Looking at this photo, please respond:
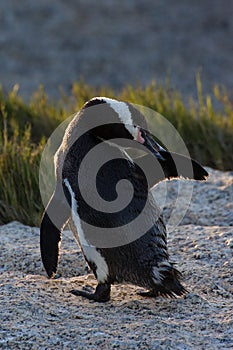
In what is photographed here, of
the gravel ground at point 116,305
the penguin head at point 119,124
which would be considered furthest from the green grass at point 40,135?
the penguin head at point 119,124

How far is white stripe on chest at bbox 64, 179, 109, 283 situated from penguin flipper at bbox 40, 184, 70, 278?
2.5 inches

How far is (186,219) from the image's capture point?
466cm

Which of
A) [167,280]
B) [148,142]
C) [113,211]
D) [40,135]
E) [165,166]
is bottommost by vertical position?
[40,135]

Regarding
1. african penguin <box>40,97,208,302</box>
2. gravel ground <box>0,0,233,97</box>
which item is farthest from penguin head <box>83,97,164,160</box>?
gravel ground <box>0,0,233,97</box>

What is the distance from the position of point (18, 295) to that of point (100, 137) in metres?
0.72

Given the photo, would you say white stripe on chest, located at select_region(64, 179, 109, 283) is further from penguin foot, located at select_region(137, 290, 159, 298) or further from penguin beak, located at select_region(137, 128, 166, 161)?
penguin beak, located at select_region(137, 128, 166, 161)

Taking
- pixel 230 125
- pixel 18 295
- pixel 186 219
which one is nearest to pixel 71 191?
pixel 18 295

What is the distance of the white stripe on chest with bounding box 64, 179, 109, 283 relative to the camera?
11.4 ft

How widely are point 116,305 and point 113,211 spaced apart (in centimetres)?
38

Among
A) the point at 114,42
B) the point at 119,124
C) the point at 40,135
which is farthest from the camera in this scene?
the point at 114,42

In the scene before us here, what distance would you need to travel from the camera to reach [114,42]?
11352 millimetres

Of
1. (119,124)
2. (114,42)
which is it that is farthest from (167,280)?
(114,42)

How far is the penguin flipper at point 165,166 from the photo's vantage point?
11.7ft

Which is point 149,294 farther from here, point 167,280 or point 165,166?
point 165,166
